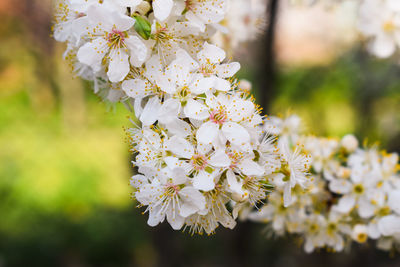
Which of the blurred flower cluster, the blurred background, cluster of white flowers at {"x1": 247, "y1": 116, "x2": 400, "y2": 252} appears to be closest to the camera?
cluster of white flowers at {"x1": 247, "y1": 116, "x2": 400, "y2": 252}

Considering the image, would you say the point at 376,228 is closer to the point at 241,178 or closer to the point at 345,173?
the point at 345,173

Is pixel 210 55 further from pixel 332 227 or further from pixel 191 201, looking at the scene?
pixel 332 227

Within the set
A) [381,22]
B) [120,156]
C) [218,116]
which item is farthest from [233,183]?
[120,156]

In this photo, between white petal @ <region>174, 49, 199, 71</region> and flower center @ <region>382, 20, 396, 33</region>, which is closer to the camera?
white petal @ <region>174, 49, 199, 71</region>

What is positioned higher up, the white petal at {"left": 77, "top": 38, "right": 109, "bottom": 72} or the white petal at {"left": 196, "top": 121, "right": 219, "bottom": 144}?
the white petal at {"left": 77, "top": 38, "right": 109, "bottom": 72}

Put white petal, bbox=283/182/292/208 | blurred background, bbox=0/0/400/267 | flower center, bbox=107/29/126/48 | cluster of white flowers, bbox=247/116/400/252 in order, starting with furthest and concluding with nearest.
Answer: blurred background, bbox=0/0/400/267, cluster of white flowers, bbox=247/116/400/252, white petal, bbox=283/182/292/208, flower center, bbox=107/29/126/48

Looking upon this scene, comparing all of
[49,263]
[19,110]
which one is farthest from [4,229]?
[19,110]

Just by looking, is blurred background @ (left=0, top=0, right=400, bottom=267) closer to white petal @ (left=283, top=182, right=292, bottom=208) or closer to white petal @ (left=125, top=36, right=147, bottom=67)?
white petal @ (left=125, top=36, right=147, bottom=67)

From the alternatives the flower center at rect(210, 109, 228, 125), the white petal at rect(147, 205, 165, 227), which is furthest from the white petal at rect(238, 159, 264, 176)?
the white petal at rect(147, 205, 165, 227)

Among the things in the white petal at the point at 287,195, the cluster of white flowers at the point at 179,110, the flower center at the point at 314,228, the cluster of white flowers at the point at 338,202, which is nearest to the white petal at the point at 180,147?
the cluster of white flowers at the point at 179,110
